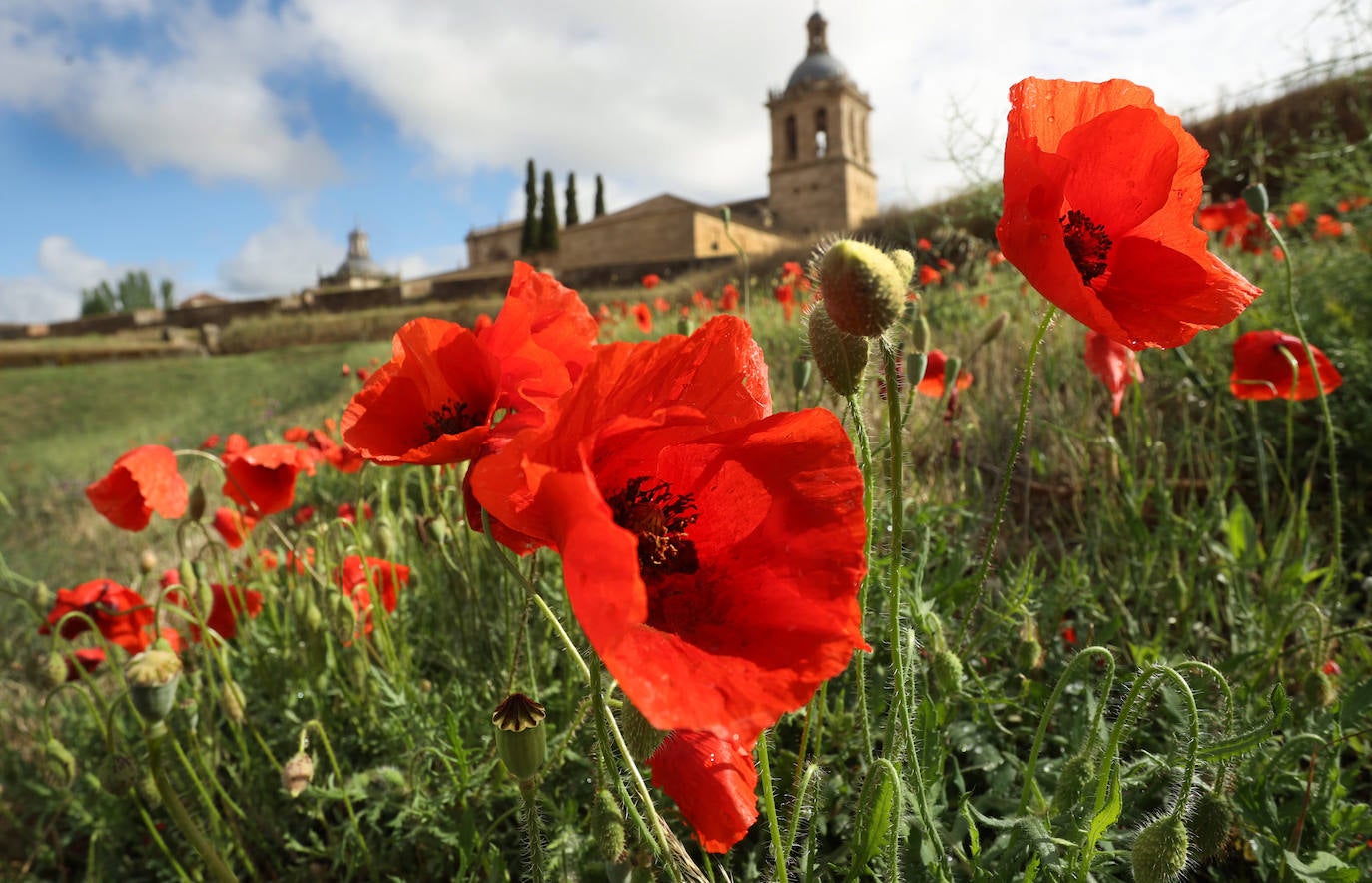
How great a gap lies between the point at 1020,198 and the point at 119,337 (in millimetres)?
31628

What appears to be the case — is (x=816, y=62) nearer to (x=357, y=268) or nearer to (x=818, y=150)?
(x=818, y=150)

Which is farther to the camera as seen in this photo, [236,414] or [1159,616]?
[236,414]

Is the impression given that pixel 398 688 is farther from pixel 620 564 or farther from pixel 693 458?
pixel 620 564

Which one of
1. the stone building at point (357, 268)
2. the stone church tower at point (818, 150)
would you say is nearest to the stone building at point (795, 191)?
the stone church tower at point (818, 150)

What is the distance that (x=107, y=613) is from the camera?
1739mm

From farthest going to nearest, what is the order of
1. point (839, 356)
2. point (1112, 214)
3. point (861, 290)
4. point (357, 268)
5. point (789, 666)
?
point (357, 268) → point (1112, 214) → point (839, 356) → point (861, 290) → point (789, 666)

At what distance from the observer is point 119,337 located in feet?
83.1

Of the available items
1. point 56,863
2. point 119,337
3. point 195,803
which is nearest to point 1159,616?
point 195,803

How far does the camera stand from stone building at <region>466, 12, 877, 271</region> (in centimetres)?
3459

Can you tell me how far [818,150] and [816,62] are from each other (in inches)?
274

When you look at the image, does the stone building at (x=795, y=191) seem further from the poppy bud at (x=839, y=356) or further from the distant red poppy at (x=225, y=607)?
the poppy bud at (x=839, y=356)

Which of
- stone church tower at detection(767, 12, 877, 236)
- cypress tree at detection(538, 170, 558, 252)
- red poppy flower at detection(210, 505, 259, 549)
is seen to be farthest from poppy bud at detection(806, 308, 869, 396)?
stone church tower at detection(767, 12, 877, 236)

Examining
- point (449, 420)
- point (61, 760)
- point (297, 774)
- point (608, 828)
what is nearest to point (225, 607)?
point (61, 760)

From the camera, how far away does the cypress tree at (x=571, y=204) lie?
136ft
